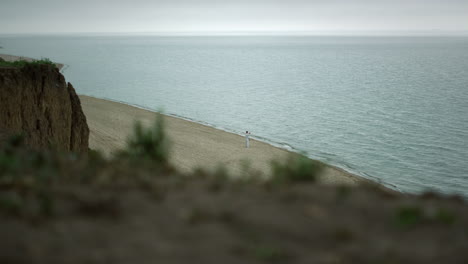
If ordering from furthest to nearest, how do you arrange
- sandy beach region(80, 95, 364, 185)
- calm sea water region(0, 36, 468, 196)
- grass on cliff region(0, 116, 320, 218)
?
calm sea water region(0, 36, 468, 196)
sandy beach region(80, 95, 364, 185)
grass on cliff region(0, 116, 320, 218)

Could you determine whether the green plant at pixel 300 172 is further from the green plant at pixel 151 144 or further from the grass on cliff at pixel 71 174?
the green plant at pixel 151 144

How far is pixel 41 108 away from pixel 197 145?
47.0 feet

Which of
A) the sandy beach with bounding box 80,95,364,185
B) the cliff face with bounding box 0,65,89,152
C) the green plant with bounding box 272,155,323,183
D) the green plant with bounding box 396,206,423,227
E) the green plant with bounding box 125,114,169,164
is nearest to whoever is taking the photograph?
the green plant with bounding box 396,206,423,227

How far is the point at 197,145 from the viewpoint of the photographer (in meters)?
30.5

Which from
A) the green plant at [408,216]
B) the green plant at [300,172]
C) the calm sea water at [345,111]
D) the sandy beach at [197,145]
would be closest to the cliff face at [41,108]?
the sandy beach at [197,145]

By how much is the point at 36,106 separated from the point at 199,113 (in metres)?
28.9

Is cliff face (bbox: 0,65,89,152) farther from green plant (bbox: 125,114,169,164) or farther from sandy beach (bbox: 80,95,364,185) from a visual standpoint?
green plant (bbox: 125,114,169,164)

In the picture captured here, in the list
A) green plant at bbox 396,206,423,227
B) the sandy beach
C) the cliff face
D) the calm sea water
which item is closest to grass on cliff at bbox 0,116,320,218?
green plant at bbox 396,206,423,227

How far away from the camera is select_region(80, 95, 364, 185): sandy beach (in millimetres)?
25266

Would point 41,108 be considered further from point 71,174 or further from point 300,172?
point 300,172

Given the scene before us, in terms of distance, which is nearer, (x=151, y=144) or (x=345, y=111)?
(x=151, y=144)

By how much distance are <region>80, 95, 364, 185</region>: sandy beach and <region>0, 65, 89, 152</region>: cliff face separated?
17.2 ft

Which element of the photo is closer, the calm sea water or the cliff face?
the cliff face

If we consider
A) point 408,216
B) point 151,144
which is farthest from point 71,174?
point 408,216
